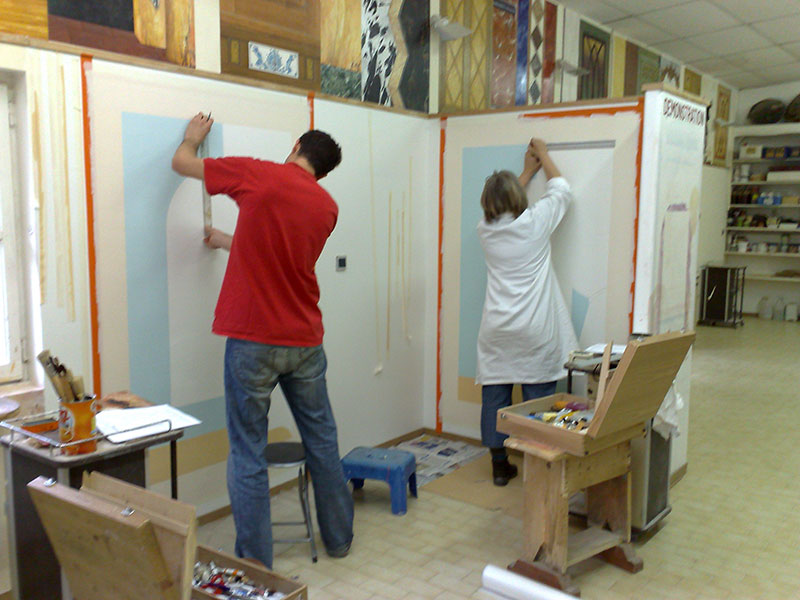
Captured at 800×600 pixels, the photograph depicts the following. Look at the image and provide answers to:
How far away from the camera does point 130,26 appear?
9.19 feet

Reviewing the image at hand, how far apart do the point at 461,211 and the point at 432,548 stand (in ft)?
6.42

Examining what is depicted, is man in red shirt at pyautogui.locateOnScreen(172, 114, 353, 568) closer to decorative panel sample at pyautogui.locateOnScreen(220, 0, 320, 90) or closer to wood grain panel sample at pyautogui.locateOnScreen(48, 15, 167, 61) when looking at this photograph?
wood grain panel sample at pyautogui.locateOnScreen(48, 15, 167, 61)

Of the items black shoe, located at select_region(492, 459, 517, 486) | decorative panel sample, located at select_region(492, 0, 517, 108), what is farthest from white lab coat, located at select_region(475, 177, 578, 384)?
decorative panel sample, located at select_region(492, 0, 517, 108)

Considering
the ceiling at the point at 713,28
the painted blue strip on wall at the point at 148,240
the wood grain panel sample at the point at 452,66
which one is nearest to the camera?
the painted blue strip on wall at the point at 148,240

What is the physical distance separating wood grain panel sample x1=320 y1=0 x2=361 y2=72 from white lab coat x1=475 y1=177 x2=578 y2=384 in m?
1.14

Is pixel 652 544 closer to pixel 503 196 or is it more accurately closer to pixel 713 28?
pixel 503 196

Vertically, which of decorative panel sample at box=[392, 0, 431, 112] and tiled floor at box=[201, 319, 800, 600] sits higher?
decorative panel sample at box=[392, 0, 431, 112]

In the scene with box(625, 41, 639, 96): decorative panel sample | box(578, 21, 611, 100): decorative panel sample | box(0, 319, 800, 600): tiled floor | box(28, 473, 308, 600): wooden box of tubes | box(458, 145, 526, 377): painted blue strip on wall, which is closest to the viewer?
box(28, 473, 308, 600): wooden box of tubes

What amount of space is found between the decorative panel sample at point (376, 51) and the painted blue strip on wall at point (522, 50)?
4.76ft

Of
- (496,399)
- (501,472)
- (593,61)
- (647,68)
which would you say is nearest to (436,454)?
(501,472)

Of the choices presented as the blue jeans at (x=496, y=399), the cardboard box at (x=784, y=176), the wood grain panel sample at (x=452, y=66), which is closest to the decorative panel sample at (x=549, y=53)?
the wood grain panel sample at (x=452, y=66)

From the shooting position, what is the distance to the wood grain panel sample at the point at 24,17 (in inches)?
93.6

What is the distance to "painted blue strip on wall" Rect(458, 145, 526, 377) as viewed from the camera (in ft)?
13.2

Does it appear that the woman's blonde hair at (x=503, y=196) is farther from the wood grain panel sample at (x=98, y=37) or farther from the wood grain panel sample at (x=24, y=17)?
the wood grain panel sample at (x=24, y=17)
